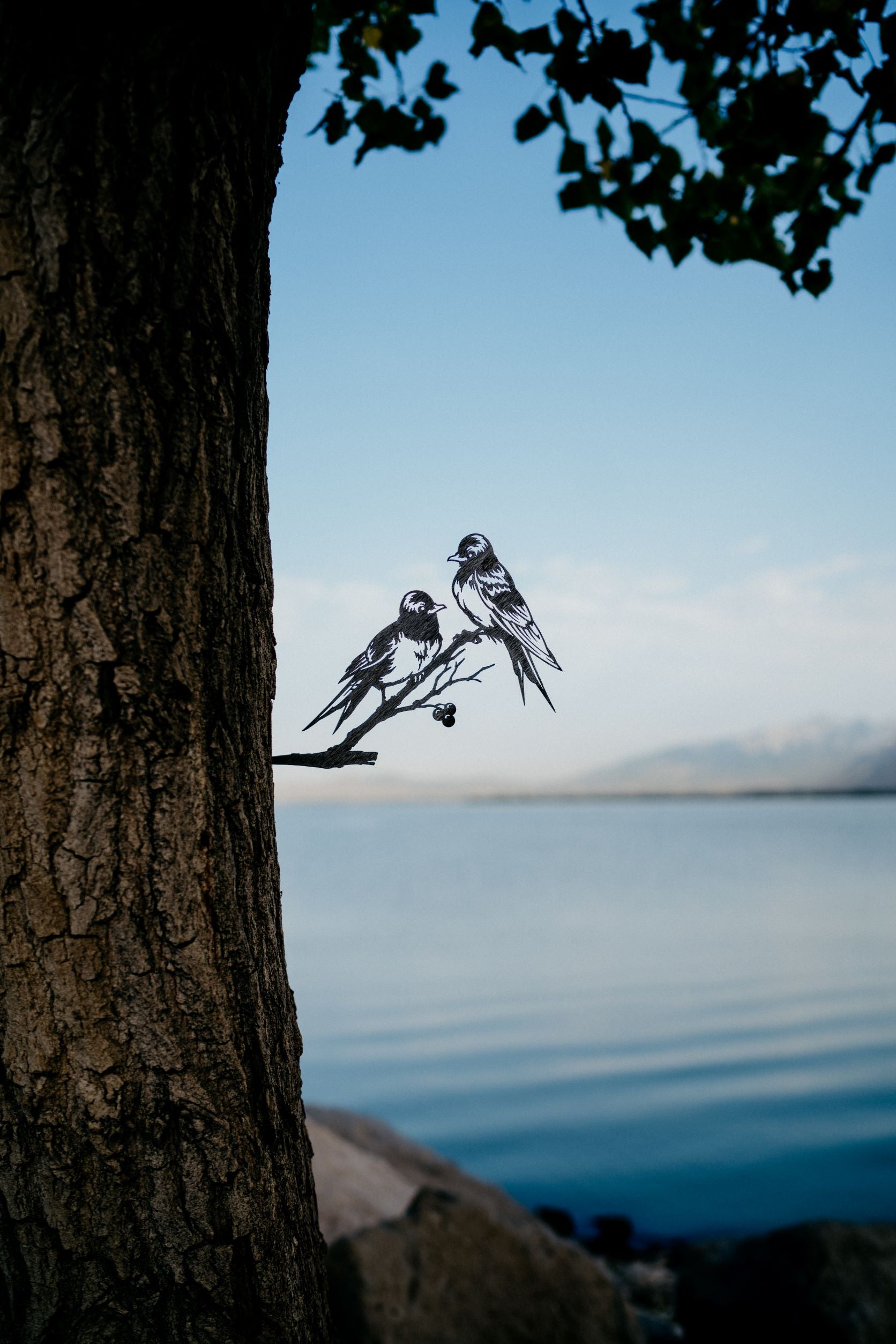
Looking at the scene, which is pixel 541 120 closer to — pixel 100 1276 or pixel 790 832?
pixel 100 1276

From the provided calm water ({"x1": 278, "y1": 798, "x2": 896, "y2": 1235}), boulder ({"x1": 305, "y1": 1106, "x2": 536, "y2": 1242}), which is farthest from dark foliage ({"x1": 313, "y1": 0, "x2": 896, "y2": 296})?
calm water ({"x1": 278, "y1": 798, "x2": 896, "y2": 1235})

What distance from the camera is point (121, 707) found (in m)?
1.52

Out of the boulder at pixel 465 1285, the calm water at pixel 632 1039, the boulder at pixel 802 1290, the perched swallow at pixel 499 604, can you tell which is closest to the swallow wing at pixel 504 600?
the perched swallow at pixel 499 604

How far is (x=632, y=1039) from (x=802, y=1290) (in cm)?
701

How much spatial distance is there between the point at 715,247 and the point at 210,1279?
3.62 meters

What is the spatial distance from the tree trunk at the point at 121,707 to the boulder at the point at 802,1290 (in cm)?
368

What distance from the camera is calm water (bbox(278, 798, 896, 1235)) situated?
8.00 metres

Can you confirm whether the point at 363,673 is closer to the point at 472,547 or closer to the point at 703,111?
the point at 472,547

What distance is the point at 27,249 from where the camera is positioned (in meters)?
1.49

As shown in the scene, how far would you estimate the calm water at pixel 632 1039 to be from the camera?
800 cm

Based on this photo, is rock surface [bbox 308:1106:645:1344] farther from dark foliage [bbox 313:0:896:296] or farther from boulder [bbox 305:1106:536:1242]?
dark foliage [bbox 313:0:896:296]

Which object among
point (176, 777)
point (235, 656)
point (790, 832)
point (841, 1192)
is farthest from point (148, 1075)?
point (790, 832)

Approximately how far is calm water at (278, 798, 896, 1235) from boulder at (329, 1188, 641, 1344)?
3.66m

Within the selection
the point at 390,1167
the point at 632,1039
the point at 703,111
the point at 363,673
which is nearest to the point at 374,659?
the point at 363,673
